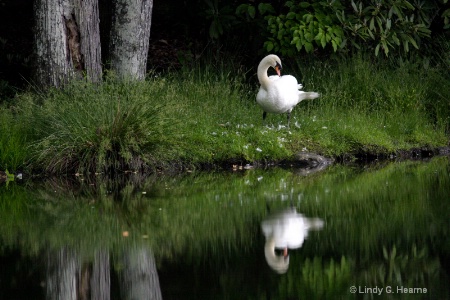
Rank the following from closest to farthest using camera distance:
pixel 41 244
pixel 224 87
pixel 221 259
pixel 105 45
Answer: pixel 221 259, pixel 41 244, pixel 224 87, pixel 105 45

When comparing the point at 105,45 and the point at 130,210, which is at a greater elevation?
the point at 105,45

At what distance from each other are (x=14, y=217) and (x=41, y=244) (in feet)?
5.33

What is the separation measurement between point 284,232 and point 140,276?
6.64ft

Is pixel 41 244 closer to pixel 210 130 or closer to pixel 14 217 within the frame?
pixel 14 217

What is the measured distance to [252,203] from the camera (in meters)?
10.4

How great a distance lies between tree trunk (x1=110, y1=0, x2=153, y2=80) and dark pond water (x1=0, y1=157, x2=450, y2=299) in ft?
9.12

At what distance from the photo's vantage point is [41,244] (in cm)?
830

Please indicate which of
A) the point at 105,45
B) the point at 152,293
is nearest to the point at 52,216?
the point at 152,293

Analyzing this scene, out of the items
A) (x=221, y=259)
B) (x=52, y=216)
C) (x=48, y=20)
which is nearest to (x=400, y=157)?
(x=48, y=20)

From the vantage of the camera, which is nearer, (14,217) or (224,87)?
(14,217)

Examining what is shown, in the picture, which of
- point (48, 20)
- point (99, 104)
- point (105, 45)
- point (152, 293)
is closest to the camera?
point (152, 293)

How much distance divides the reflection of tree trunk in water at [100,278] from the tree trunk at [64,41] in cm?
653

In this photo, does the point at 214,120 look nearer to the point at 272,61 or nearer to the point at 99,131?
the point at 272,61

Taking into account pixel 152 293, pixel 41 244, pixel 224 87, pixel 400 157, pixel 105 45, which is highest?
pixel 105 45
